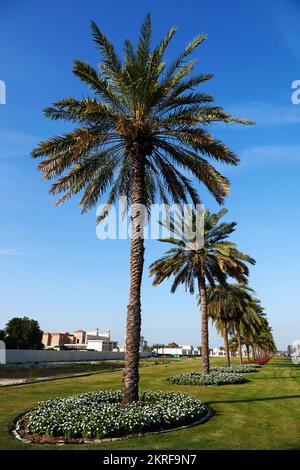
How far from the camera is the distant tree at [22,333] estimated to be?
88562 millimetres

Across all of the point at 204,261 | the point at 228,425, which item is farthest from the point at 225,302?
the point at 228,425

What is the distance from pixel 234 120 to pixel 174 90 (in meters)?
2.64

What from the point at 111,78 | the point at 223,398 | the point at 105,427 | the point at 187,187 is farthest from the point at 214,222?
the point at 105,427

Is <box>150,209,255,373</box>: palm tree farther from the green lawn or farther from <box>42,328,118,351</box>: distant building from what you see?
<box>42,328,118,351</box>: distant building

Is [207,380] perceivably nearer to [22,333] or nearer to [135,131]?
[135,131]

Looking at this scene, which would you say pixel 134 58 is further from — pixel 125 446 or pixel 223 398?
pixel 223 398

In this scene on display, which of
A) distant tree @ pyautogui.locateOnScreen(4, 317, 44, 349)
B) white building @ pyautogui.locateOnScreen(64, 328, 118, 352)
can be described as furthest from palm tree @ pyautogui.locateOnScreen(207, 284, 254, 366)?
white building @ pyautogui.locateOnScreen(64, 328, 118, 352)

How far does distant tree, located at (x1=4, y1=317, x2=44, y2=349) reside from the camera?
88.6 meters

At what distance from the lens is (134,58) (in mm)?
14797

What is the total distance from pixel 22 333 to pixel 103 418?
84.2m

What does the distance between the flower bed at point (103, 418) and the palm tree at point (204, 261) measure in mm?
14804
